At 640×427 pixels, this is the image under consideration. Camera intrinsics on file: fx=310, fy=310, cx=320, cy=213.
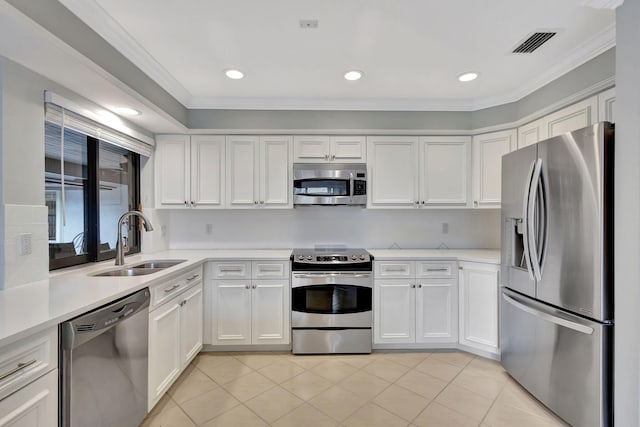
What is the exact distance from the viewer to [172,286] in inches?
88.4

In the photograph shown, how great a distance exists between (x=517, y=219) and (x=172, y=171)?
10.4 feet

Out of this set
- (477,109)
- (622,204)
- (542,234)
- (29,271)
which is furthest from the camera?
(477,109)

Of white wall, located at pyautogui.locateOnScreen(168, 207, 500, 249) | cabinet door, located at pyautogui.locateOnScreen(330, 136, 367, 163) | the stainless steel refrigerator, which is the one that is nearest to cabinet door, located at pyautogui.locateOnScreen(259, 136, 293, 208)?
white wall, located at pyautogui.locateOnScreen(168, 207, 500, 249)

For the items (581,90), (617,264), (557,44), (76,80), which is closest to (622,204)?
(617,264)

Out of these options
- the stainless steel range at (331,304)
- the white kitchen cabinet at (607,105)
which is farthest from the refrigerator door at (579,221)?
the stainless steel range at (331,304)

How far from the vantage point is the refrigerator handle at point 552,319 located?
175 cm

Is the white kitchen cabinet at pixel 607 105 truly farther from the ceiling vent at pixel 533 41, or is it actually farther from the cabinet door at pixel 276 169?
the cabinet door at pixel 276 169

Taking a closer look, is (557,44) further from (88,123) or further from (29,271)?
(29,271)

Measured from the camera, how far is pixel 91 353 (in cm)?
143

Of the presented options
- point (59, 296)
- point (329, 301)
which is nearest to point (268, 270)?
point (329, 301)

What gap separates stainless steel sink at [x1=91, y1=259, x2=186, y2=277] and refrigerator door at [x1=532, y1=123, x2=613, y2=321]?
8.81 ft

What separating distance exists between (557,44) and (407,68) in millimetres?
1007

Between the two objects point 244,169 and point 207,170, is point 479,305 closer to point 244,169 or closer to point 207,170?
point 244,169

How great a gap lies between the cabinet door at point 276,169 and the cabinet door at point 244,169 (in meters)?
0.07
